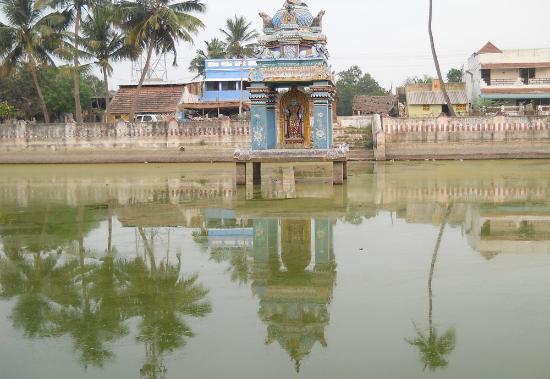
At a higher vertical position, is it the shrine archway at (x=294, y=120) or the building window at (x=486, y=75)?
the building window at (x=486, y=75)

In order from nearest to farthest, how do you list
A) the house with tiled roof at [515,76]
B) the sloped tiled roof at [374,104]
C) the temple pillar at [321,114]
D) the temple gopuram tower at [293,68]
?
the temple gopuram tower at [293,68] → the temple pillar at [321,114] → the house with tiled roof at [515,76] → the sloped tiled roof at [374,104]

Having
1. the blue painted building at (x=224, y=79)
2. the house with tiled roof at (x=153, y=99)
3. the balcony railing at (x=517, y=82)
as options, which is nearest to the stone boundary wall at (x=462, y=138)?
the balcony railing at (x=517, y=82)

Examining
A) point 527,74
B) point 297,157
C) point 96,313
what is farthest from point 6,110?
point 96,313

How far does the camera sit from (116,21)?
28016 mm

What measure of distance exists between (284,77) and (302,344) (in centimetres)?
1208

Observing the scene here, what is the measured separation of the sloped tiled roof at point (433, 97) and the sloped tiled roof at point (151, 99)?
1313 cm

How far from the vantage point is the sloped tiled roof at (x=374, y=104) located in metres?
37.9

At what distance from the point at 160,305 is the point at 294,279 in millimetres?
1497

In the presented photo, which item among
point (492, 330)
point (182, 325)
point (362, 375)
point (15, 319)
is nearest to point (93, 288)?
point (15, 319)

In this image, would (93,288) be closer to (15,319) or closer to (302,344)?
(15,319)

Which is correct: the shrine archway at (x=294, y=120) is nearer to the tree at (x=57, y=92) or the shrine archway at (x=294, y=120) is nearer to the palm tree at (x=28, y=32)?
the palm tree at (x=28, y=32)

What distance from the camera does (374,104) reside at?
38344 millimetres

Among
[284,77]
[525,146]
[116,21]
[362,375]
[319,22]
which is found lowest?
[362,375]

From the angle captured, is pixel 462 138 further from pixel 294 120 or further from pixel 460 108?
pixel 460 108
